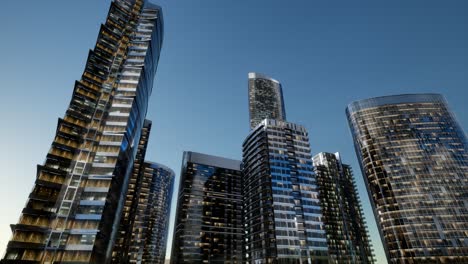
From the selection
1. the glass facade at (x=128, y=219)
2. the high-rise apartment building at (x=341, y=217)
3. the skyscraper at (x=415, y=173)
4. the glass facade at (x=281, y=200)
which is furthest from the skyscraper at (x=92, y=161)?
the high-rise apartment building at (x=341, y=217)

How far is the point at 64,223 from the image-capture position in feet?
191

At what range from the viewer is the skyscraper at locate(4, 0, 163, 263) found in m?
55.5

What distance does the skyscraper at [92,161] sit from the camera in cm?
5553

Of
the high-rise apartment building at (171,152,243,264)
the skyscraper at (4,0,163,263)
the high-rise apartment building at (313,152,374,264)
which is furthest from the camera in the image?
the high-rise apartment building at (171,152,243,264)

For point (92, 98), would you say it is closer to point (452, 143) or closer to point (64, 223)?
point (64, 223)

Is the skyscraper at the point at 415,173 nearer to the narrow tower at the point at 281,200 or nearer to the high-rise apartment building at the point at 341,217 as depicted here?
the narrow tower at the point at 281,200

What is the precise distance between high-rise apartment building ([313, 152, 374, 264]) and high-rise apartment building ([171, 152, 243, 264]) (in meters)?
62.7

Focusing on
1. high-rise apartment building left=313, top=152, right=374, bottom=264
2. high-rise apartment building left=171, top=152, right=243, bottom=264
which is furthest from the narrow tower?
high-rise apartment building left=313, top=152, right=374, bottom=264

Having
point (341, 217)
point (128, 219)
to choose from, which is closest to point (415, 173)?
point (341, 217)

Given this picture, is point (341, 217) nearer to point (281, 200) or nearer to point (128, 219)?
point (281, 200)

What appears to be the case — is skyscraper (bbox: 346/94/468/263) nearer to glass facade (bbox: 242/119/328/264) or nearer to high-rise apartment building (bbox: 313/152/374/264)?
glass facade (bbox: 242/119/328/264)

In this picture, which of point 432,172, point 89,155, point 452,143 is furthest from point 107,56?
point 452,143

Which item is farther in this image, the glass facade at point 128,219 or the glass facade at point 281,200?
the glass facade at point 128,219

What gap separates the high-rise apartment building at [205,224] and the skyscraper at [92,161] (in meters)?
101
